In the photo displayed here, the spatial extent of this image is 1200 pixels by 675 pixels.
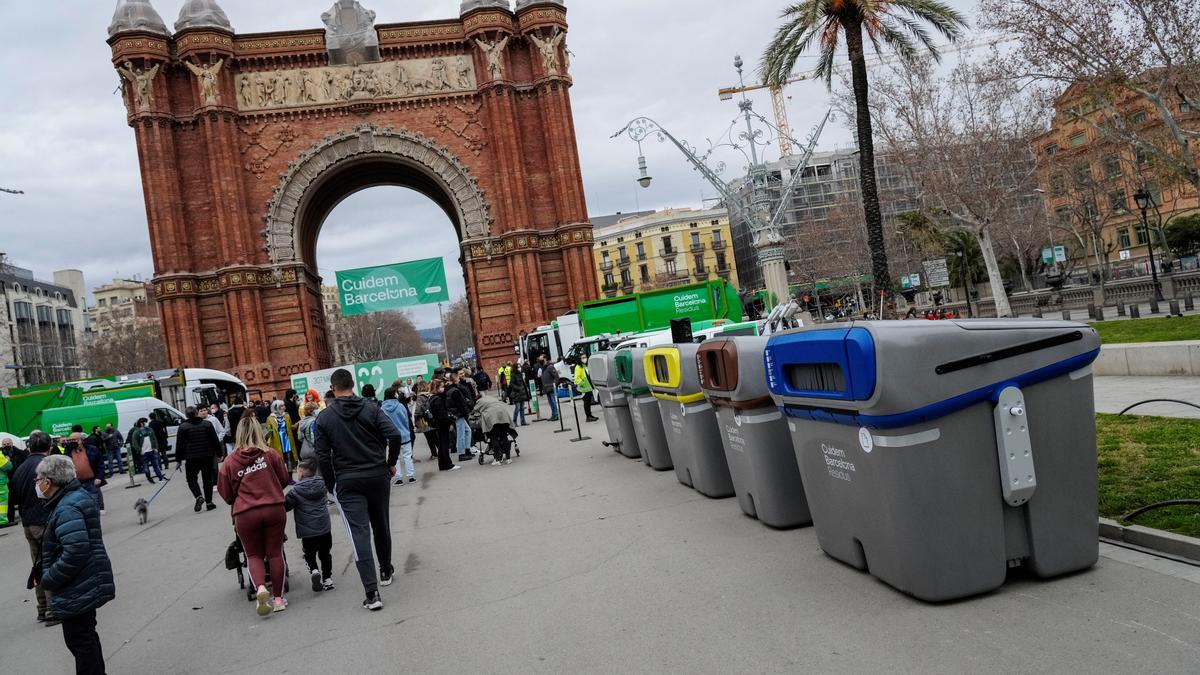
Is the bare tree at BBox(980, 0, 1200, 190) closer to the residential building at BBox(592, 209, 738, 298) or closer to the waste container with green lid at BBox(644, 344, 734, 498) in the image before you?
the waste container with green lid at BBox(644, 344, 734, 498)

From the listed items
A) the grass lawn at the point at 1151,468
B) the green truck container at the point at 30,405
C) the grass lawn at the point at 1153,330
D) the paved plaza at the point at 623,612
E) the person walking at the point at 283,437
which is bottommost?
the paved plaza at the point at 623,612

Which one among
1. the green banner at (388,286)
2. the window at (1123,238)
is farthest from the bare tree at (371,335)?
the window at (1123,238)

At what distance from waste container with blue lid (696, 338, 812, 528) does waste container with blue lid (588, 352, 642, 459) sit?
17.2ft

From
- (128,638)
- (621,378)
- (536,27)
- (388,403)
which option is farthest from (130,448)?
(536,27)

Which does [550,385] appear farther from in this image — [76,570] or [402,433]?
[76,570]

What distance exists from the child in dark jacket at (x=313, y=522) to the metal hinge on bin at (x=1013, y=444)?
5.35m

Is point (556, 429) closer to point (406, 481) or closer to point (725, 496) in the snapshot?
point (406, 481)

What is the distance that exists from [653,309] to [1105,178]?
18.9 m

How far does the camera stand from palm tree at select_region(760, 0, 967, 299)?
16.4 m

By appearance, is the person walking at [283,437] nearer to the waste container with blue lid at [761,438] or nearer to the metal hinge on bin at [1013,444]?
the waste container with blue lid at [761,438]

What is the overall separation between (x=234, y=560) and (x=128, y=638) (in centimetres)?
108

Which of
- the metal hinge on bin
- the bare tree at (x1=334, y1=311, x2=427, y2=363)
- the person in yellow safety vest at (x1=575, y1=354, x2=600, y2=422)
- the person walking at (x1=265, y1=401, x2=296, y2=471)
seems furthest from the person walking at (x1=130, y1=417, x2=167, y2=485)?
the bare tree at (x1=334, y1=311, x2=427, y2=363)

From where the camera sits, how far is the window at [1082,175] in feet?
111

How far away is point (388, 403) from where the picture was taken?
14.0m
